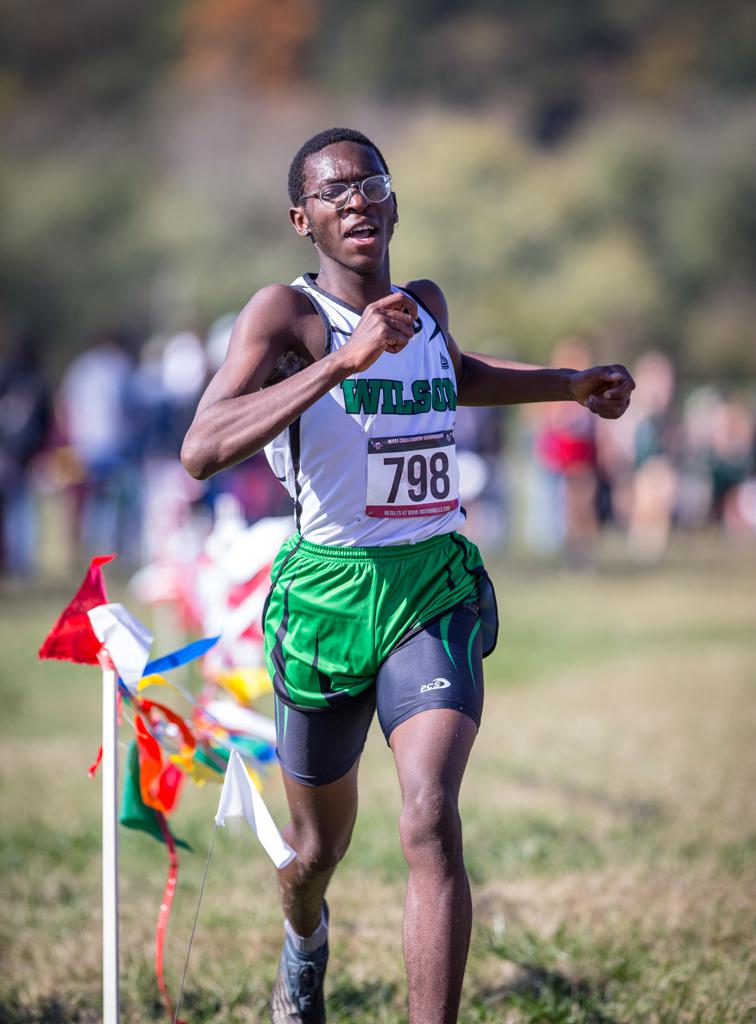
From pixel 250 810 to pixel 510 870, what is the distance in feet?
7.17

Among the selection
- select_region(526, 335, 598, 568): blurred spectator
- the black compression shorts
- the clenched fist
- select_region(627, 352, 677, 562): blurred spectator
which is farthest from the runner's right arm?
select_region(627, 352, 677, 562): blurred spectator

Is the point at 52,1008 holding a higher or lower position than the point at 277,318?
lower

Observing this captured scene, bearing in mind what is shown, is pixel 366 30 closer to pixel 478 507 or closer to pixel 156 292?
pixel 156 292

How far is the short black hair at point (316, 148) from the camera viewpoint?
358cm

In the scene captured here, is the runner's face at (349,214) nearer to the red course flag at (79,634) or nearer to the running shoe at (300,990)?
the red course flag at (79,634)

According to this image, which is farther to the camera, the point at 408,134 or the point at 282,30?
the point at 282,30

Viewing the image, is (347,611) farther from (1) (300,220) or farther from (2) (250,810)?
(1) (300,220)

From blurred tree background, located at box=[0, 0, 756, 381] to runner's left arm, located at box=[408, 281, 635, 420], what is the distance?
3734 cm

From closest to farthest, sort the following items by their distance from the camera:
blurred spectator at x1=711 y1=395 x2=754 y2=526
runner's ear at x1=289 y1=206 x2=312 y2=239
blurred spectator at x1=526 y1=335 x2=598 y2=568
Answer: runner's ear at x1=289 y1=206 x2=312 y2=239 → blurred spectator at x1=526 y1=335 x2=598 y2=568 → blurred spectator at x1=711 y1=395 x2=754 y2=526

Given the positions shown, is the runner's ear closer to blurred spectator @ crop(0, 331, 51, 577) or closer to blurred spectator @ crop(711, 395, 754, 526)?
blurred spectator @ crop(0, 331, 51, 577)

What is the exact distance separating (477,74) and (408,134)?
294 inches

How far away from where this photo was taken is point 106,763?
3.34 metres

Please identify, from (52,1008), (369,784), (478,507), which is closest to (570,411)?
(478,507)

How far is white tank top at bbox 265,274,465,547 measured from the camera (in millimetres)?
3414
